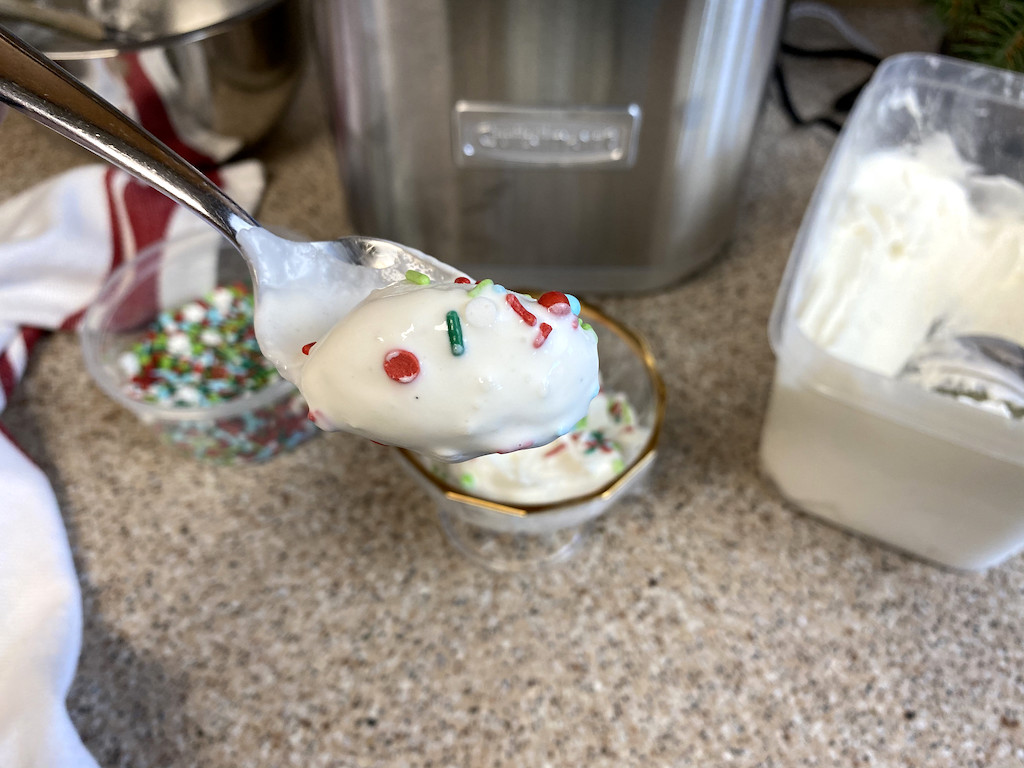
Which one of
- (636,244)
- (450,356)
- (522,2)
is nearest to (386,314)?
(450,356)

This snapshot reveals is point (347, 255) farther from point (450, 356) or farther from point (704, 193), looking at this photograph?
point (704, 193)

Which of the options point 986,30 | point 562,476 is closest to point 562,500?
point 562,476

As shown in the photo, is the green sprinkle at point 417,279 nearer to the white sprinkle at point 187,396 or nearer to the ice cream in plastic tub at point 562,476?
the ice cream in plastic tub at point 562,476

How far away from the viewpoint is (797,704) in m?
0.54

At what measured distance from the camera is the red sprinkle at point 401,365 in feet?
1.19

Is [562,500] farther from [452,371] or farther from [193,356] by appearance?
[193,356]

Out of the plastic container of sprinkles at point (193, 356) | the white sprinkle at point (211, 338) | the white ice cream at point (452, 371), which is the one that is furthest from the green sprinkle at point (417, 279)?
the white sprinkle at point (211, 338)

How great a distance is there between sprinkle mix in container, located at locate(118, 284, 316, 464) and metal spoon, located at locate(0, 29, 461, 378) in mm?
200

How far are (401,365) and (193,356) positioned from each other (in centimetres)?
42

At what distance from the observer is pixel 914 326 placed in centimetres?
58

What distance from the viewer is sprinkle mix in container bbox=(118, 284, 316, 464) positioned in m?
0.64

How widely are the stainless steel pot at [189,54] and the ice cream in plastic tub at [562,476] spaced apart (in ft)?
1.29

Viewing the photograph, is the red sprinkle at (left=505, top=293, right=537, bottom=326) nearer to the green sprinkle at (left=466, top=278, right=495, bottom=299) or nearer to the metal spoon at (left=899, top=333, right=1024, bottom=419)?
the green sprinkle at (left=466, top=278, right=495, bottom=299)

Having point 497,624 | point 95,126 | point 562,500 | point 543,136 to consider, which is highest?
point 95,126
